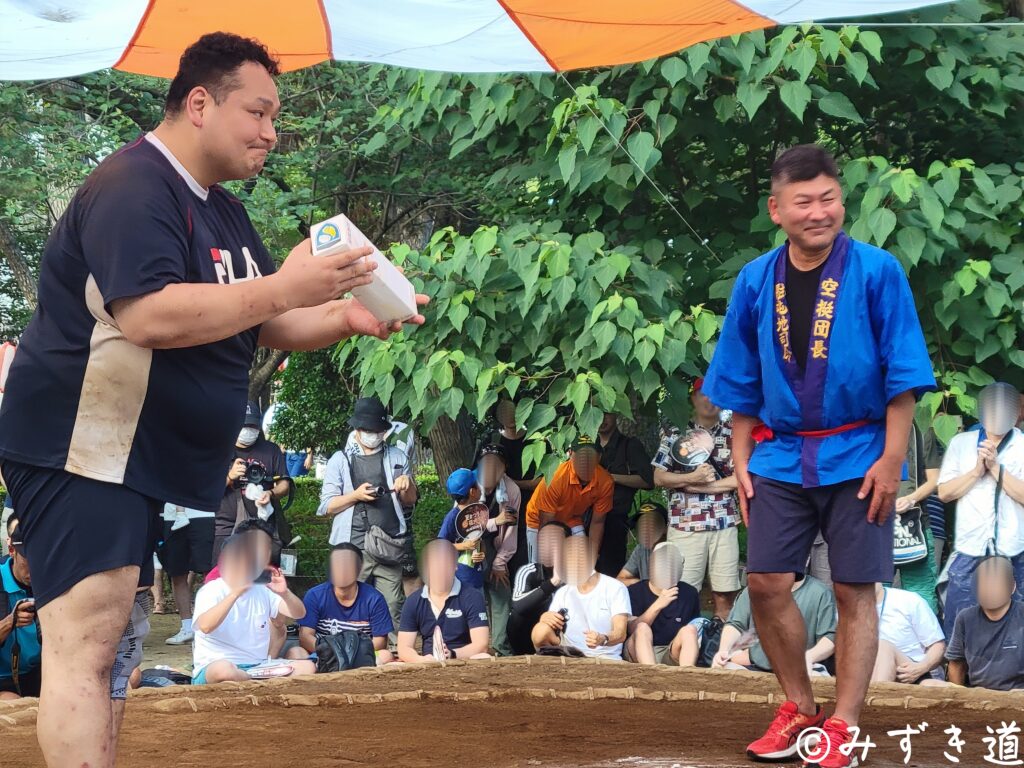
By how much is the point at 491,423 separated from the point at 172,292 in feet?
23.7

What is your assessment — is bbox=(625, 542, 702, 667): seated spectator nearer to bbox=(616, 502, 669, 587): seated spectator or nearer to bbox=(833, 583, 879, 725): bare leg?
bbox=(616, 502, 669, 587): seated spectator

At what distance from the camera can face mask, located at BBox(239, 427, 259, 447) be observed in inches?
304

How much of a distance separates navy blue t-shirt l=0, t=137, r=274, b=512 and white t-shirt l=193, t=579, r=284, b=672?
347 centimetres

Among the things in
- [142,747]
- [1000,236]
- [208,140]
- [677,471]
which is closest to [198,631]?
[142,747]

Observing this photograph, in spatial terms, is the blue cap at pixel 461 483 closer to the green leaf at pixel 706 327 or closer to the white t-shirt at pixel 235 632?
the white t-shirt at pixel 235 632

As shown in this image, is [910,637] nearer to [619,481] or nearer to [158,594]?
[619,481]

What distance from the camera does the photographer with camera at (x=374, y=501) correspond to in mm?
7133

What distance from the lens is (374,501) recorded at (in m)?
7.15

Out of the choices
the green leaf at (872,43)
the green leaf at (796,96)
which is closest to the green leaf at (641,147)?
the green leaf at (796,96)

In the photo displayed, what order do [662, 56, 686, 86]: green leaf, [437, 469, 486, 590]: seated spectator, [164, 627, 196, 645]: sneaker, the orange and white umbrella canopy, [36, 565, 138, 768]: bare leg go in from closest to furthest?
1. [36, 565, 138, 768]: bare leg
2. the orange and white umbrella canopy
3. [662, 56, 686, 86]: green leaf
4. [437, 469, 486, 590]: seated spectator
5. [164, 627, 196, 645]: sneaker

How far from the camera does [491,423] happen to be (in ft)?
30.7

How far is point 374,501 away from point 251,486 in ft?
3.16

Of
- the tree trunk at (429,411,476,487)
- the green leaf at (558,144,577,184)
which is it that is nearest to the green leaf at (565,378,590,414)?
the green leaf at (558,144,577,184)

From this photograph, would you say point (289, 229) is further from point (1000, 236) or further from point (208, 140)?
point (208, 140)
